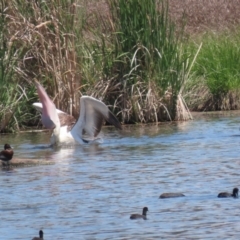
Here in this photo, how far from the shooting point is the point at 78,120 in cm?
1700

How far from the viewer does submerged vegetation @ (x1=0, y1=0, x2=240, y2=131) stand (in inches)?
711

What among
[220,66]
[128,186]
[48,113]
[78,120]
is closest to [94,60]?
[78,120]

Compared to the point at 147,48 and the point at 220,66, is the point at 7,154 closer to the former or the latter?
the point at 147,48

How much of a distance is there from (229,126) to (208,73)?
3.29m

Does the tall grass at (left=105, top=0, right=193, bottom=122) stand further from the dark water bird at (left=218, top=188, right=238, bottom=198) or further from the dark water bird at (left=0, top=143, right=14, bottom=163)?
the dark water bird at (left=218, top=188, right=238, bottom=198)

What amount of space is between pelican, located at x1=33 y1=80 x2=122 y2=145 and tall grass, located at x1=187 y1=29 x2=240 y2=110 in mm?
3796

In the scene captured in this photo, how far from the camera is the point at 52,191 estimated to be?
11.8 metres

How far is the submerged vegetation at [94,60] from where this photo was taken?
1806 cm

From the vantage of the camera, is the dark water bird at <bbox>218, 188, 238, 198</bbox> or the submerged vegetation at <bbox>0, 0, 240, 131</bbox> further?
the submerged vegetation at <bbox>0, 0, 240, 131</bbox>

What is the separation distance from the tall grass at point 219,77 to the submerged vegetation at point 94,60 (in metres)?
1.38

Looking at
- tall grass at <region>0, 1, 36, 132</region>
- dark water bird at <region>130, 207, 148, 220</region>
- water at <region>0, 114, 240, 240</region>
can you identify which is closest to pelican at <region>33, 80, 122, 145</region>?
water at <region>0, 114, 240, 240</region>

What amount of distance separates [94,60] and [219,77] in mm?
2982

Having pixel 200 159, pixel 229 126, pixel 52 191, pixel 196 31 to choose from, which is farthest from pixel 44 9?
pixel 196 31

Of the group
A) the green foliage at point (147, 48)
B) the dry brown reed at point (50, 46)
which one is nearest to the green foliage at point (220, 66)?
the green foliage at point (147, 48)
